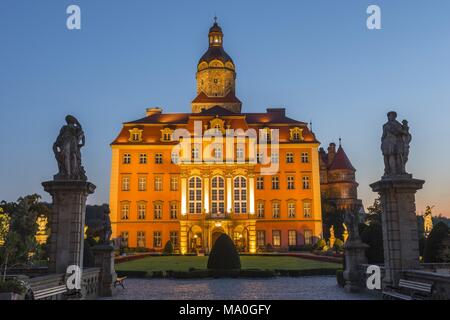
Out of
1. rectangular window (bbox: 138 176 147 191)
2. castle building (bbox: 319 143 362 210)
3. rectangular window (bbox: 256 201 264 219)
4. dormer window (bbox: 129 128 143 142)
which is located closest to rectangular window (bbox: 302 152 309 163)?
rectangular window (bbox: 256 201 264 219)

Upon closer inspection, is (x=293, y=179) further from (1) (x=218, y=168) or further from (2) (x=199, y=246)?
(2) (x=199, y=246)

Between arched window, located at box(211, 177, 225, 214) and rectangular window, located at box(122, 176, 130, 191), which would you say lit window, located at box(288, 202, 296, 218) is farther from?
rectangular window, located at box(122, 176, 130, 191)

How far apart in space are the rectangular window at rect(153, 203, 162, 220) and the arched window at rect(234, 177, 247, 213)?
8427 mm

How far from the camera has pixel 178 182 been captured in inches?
1902

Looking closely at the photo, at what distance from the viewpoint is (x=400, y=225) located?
11.6 m

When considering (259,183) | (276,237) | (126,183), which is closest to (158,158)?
(126,183)

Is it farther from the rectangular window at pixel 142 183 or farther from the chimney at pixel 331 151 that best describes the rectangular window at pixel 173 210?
the chimney at pixel 331 151

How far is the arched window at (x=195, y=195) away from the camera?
44.8m

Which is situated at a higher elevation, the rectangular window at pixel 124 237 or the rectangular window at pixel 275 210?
the rectangular window at pixel 275 210

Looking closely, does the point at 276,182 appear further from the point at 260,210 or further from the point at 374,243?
the point at 374,243

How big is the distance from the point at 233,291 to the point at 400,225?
630 cm

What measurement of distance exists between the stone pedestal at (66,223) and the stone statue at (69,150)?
31cm

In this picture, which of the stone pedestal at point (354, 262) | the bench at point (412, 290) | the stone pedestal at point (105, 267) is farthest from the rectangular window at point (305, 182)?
the bench at point (412, 290)
